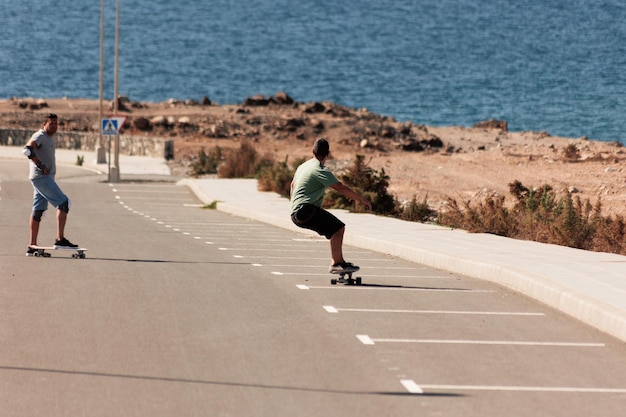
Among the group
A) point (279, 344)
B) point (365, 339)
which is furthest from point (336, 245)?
point (279, 344)

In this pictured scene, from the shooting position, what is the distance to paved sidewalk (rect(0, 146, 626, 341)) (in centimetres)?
1268

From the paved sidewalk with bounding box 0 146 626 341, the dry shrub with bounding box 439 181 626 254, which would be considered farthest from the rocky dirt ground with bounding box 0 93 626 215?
the paved sidewalk with bounding box 0 146 626 341

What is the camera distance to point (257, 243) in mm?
21922

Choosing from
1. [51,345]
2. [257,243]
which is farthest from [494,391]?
[257,243]

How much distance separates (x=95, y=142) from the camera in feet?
224

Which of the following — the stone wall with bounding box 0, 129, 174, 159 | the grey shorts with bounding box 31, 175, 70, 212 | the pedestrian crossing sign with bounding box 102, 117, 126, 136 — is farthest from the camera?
the stone wall with bounding box 0, 129, 174, 159

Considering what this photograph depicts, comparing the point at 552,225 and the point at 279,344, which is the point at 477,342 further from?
the point at 552,225

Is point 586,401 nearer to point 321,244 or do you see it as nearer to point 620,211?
point 321,244

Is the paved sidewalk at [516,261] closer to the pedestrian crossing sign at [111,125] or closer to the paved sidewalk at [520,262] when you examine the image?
the paved sidewalk at [520,262]

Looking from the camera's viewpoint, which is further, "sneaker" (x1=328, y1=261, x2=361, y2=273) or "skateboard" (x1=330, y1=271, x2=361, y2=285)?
"skateboard" (x1=330, y1=271, x2=361, y2=285)

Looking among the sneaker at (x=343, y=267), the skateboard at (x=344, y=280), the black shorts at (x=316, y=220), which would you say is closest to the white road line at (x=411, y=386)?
the sneaker at (x=343, y=267)

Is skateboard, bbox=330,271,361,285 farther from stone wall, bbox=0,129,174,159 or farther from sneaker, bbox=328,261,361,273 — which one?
stone wall, bbox=0,129,174,159

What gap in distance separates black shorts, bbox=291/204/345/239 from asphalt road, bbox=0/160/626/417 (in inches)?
27.4

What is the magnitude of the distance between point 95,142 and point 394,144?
17.4 meters
